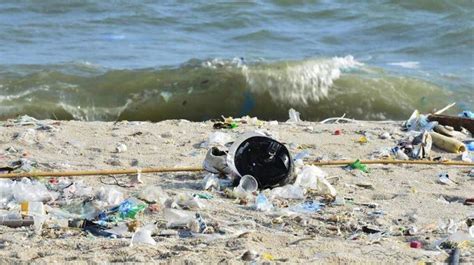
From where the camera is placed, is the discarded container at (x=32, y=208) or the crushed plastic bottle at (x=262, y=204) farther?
the crushed plastic bottle at (x=262, y=204)

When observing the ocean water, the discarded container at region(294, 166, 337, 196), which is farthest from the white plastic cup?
the ocean water

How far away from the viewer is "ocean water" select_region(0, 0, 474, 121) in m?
10.2

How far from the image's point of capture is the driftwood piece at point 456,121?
723cm

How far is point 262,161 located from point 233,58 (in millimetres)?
6218

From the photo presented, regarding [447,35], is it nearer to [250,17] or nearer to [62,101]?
[250,17]

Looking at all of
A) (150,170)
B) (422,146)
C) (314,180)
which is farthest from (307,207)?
(422,146)

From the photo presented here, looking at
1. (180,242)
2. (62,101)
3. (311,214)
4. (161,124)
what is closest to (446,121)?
(161,124)

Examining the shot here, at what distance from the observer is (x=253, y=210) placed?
486 cm

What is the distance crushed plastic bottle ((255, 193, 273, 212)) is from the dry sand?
1.7 inches

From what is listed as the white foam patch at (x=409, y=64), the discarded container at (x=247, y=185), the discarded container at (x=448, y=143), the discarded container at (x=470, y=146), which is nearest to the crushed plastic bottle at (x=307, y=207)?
the discarded container at (x=247, y=185)

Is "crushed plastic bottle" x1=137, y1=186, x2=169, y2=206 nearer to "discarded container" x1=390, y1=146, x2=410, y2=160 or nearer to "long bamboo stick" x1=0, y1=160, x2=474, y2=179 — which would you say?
"long bamboo stick" x1=0, y1=160, x2=474, y2=179

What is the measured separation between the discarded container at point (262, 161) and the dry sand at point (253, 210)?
0.85 feet

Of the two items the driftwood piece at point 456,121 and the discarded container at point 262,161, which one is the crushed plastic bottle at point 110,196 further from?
the driftwood piece at point 456,121

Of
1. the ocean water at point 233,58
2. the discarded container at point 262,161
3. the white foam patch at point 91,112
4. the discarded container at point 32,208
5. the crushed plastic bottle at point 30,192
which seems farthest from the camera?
the ocean water at point 233,58
